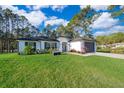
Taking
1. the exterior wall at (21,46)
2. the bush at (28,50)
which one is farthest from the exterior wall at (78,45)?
the exterior wall at (21,46)

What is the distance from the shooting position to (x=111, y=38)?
704 cm

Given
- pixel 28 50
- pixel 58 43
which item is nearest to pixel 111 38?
pixel 58 43

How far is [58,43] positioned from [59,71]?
108 centimetres

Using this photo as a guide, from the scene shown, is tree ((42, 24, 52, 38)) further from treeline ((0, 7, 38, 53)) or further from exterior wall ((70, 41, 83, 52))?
exterior wall ((70, 41, 83, 52))

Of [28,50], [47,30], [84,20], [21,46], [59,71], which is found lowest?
[59,71]

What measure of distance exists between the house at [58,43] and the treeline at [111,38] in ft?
0.74

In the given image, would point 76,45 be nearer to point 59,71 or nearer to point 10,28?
point 59,71

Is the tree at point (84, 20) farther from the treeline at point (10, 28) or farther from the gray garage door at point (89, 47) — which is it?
the treeline at point (10, 28)

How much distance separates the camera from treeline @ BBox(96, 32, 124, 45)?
6953 mm

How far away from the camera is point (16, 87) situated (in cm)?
562

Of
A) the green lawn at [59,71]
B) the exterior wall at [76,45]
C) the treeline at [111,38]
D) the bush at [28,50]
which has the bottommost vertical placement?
the green lawn at [59,71]

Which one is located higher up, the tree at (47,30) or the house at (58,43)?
the tree at (47,30)

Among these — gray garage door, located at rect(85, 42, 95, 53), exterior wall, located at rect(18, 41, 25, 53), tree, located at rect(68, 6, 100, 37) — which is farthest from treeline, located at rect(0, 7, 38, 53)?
gray garage door, located at rect(85, 42, 95, 53)

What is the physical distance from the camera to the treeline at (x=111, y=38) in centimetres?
695
